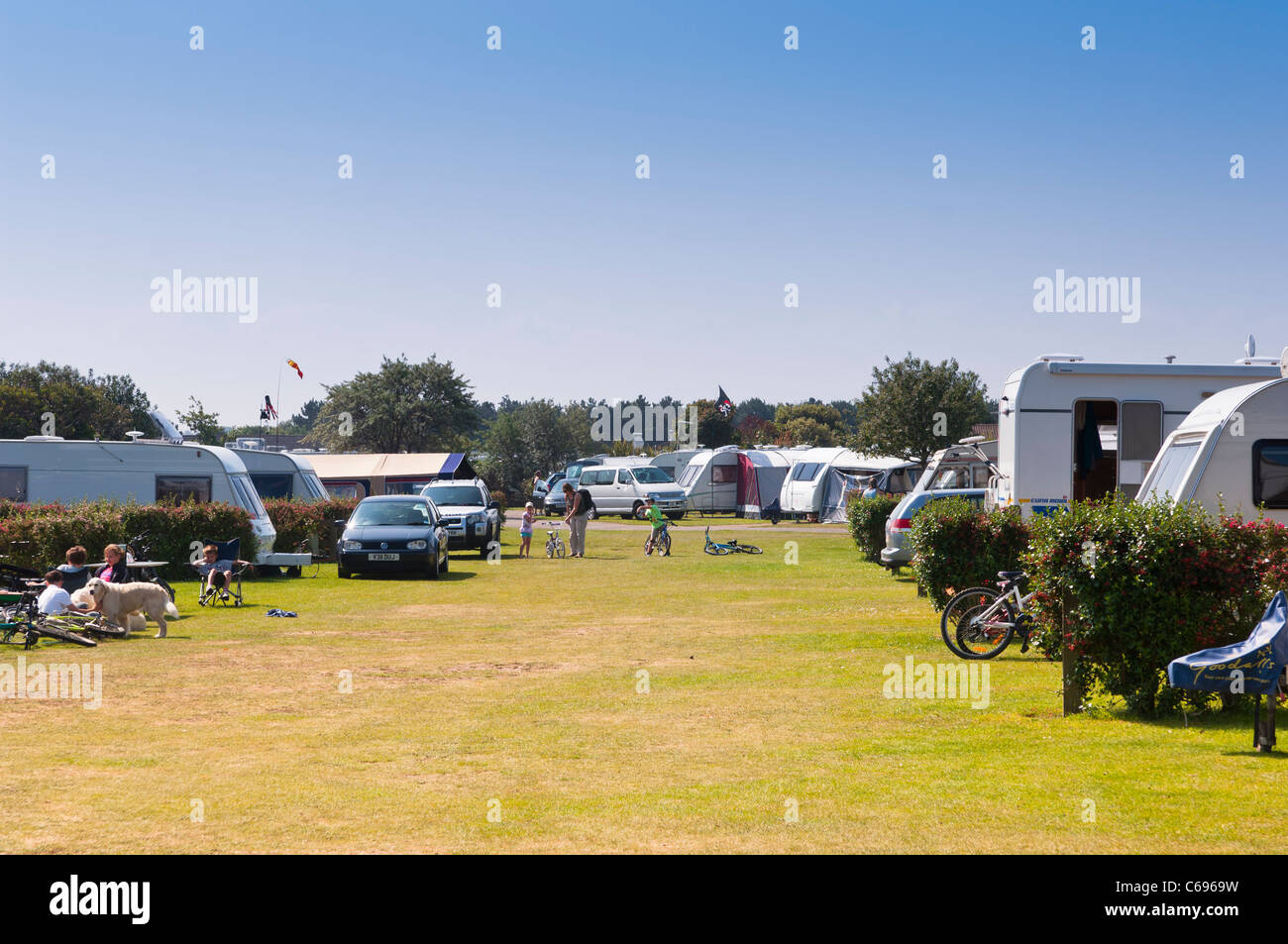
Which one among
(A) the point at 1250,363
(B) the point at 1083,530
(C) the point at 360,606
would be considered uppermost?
(A) the point at 1250,363

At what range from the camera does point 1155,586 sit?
8430mm

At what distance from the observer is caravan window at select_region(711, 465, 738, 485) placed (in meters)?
49.0

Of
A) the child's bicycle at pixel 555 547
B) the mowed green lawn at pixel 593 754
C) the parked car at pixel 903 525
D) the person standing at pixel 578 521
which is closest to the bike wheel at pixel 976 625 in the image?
the mowed green lawn at pixel 593 754

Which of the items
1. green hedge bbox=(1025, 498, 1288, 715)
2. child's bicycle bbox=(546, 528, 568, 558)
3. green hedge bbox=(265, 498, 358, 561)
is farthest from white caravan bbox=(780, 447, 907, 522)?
green hedge bbox=(1025, 498, 1288, 715)

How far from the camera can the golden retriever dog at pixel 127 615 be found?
13.5 m

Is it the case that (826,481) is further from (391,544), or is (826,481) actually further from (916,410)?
(391,544)

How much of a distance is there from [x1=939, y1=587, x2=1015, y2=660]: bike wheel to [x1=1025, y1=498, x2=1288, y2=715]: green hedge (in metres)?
2.90

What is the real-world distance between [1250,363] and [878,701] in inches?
443

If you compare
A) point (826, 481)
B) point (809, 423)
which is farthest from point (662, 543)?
point (809, 423)

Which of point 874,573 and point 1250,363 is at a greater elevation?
point 1250,363
